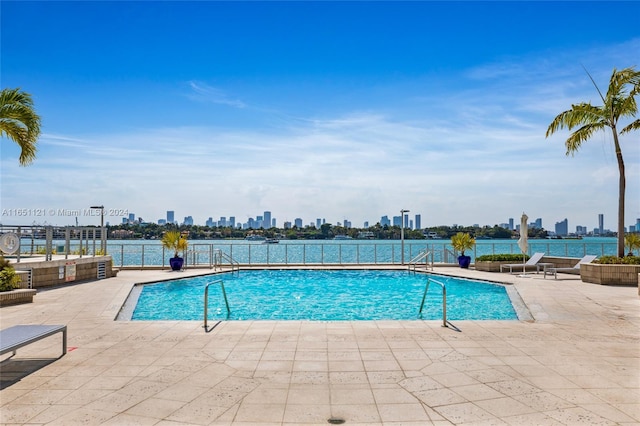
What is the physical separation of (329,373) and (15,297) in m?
8.95

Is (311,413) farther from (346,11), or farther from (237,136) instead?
(237,136)

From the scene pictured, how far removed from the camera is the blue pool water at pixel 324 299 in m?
11.1

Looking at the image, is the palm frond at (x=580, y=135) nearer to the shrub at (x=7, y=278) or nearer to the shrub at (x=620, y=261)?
the shrub at (x=620, y=261)

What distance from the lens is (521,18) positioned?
11.2 meters

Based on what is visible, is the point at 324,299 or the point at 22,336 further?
the point at 324,299

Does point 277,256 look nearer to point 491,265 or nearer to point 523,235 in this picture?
point 491,265

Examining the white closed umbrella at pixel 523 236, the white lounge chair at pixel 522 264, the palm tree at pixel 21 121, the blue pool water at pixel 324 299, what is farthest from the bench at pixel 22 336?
the white lounge chair at pixel 522 264

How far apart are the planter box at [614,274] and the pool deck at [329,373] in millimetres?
5733

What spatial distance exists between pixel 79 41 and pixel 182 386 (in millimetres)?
12152

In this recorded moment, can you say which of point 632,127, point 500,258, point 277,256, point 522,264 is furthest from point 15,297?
point 277,256

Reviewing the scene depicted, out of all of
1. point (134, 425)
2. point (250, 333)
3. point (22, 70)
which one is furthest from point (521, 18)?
point (22, 70)

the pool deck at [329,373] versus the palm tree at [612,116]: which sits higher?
the palm tree at [612,116]

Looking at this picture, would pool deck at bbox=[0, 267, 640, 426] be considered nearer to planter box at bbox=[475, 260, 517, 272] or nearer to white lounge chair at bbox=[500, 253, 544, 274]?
white lounge chair at bbox=[500, 253, 544, 274]

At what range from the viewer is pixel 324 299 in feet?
45.0
